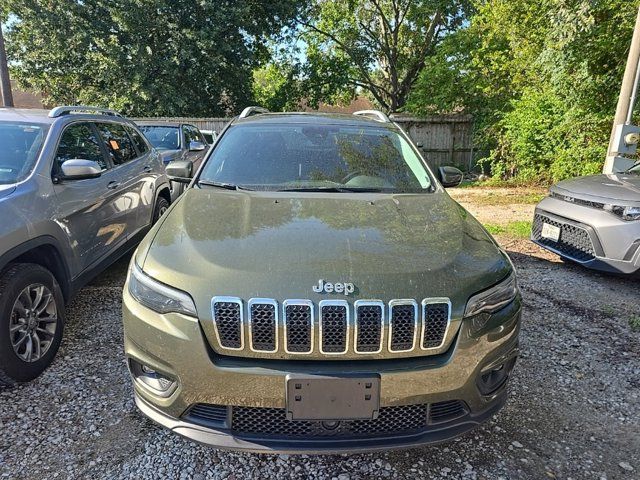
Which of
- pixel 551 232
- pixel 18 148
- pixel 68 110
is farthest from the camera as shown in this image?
pixel 551 232

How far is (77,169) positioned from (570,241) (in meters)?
4.86

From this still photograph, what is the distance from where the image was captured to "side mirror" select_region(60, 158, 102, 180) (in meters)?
3.34

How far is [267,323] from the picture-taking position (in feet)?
6.17

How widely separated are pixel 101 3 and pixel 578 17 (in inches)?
594

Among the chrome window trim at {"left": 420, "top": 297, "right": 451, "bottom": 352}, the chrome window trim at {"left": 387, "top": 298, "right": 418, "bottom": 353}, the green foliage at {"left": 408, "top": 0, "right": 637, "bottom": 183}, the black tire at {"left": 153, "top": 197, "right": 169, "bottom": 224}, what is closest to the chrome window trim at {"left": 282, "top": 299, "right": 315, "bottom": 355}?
the chrome window trim at {"left": 387, "top": 298, "right": 418, "bottom": 353}

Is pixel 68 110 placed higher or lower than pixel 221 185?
higher

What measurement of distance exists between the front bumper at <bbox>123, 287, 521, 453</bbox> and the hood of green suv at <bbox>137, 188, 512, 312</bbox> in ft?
0.68

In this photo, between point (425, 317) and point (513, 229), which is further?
point (513, 229)

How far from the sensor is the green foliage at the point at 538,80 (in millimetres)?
8406

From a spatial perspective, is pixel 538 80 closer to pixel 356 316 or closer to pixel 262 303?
pixel 356 316

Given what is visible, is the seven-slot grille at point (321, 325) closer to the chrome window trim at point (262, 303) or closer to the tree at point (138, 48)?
the chrome window trim at point (262, 303)

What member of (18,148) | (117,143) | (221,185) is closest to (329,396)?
(221,185)

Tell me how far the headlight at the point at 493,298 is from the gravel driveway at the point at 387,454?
0.87m

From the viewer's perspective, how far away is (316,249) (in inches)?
84.3
